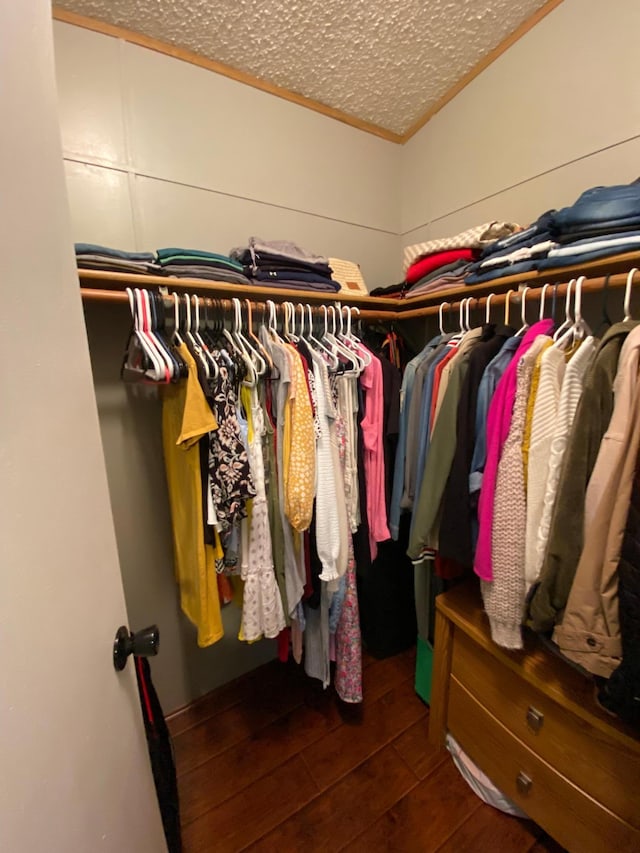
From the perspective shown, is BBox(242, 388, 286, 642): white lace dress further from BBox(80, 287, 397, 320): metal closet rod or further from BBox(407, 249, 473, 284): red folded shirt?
BBox(407, 249, 473, 284): red folded shirt

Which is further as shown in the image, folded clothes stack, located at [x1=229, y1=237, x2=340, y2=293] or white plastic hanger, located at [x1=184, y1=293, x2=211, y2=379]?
folded clothes stack, located at [x1=229, y1=237, x2=340, y2=293]

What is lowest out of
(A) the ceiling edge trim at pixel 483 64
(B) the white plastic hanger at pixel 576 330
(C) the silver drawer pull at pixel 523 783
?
(C) the silver drawer pull at pixel 523 783

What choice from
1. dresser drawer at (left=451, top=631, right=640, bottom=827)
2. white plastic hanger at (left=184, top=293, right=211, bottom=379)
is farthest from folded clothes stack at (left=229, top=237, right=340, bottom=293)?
dresser drawer at (left=451, top=631, right=640, bottom=827)

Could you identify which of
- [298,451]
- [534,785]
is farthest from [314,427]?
[534,785]

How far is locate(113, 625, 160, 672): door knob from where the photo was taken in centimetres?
61

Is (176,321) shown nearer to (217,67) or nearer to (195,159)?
(195,159)

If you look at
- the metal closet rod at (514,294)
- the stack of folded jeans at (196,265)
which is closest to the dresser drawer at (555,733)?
the metal closet rod at (514,294)

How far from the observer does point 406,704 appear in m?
1.48

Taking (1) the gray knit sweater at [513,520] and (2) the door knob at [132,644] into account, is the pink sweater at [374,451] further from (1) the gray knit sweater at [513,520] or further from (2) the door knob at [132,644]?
(2) the door knob at [132,644]

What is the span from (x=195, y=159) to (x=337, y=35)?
2.11 ft

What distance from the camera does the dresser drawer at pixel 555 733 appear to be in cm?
81

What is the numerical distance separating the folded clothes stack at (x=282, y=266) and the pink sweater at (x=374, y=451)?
34 centimetres

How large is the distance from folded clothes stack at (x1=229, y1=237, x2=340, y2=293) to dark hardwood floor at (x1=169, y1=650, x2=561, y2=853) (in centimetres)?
176

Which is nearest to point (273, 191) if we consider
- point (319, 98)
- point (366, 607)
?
point (319, 98)
